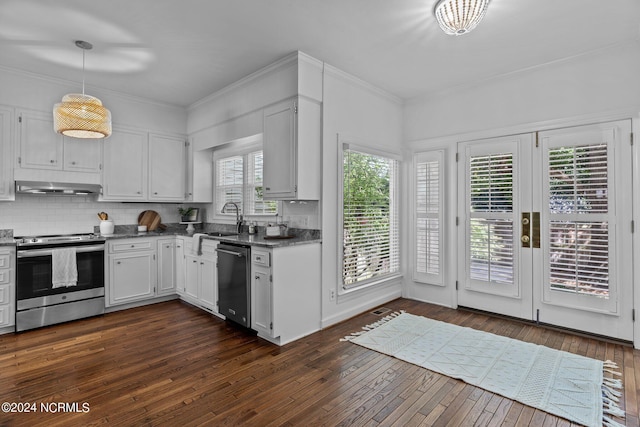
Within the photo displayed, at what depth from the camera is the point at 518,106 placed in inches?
147

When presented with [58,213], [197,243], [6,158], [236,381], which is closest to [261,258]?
[236,381]

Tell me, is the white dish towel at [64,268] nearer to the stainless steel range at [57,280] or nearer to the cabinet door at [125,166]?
the stainless steel range at [57,280]

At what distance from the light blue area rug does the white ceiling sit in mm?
2801

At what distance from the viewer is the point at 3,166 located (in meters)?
3.69

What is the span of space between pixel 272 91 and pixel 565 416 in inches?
144

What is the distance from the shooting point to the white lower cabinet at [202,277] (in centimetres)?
390

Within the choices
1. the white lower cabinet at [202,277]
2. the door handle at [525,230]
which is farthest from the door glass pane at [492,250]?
the white lower cabinet at [202,277]

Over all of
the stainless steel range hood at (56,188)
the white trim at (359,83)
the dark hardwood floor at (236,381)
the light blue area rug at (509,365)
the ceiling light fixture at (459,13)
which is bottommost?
the dark hardwood floor at (236,381)

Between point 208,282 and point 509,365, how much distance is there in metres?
3.16

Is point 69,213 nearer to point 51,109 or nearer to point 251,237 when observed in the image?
point 51,109

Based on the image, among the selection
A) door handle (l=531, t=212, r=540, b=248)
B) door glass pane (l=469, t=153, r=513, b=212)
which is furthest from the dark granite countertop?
door handle (l=531, t=212, r=540, b=248)

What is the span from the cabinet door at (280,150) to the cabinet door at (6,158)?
112 inches

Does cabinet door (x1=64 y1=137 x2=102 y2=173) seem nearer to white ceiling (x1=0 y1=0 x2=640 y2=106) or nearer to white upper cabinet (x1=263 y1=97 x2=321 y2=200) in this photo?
white ceiling (x1=0 y1=0 x2=640 y2=106)

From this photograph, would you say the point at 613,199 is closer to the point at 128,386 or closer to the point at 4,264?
the point at 128,386
